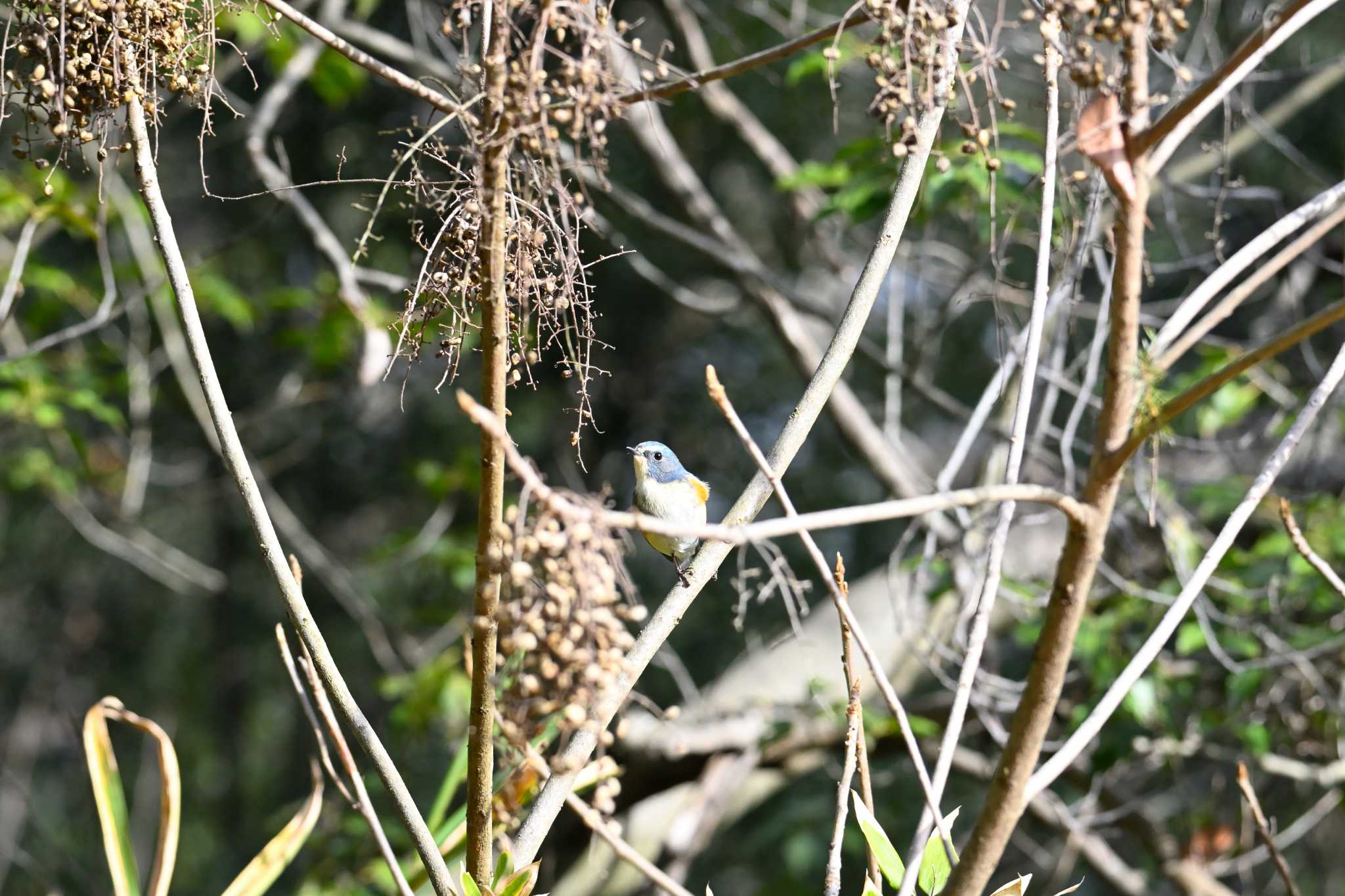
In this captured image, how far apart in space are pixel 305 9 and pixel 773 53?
9.83 feet

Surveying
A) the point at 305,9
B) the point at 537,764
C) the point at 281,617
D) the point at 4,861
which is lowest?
the point at 4,861

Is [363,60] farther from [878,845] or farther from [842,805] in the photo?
[878,845]

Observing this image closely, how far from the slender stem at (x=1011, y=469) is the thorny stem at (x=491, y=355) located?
1.40 feet

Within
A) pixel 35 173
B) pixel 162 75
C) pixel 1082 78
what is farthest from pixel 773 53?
pixel 35 173

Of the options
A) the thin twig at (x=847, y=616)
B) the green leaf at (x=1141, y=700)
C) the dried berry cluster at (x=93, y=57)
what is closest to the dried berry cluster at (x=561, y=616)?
the thin twig at (x=847, y=616)

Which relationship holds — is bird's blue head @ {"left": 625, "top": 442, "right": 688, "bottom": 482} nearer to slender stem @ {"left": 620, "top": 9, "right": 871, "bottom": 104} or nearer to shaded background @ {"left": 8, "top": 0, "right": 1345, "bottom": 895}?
shaded background @ {"left": 8, "top": 0, "right": 1345, "bottom": 895}

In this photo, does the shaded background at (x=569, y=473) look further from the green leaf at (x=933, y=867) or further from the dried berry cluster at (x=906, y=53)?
the green leaf at (x=933, y=867)

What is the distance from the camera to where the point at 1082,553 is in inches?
35.5

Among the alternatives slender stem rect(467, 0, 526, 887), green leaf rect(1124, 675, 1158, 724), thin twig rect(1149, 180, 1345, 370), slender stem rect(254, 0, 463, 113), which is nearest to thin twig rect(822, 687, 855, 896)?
slender stem rect(467, 0, 526, 887)

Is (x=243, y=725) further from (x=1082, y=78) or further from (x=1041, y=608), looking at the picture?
(x=1082, y=78)

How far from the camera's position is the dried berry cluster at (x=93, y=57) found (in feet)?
3.53

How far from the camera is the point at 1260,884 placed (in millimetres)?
5219

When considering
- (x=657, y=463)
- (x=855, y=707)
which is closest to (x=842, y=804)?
(x=855, y=707)

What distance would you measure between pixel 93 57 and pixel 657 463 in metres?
1.55
